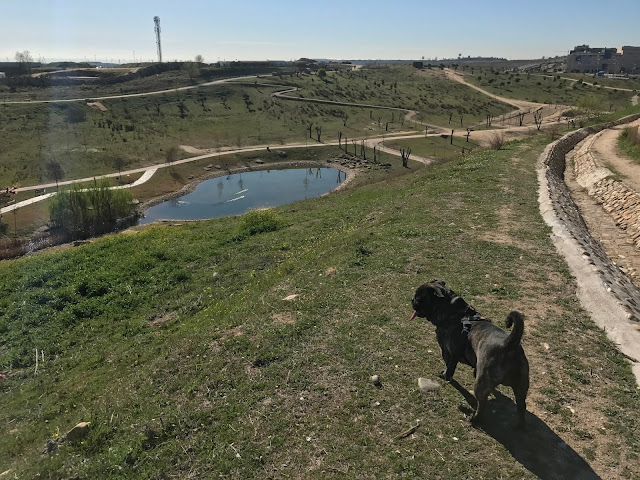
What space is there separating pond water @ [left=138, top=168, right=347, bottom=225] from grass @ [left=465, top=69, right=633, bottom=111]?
237 feet

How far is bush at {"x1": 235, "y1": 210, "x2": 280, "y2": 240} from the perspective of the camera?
23.9 m

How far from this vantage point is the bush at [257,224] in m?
23.9

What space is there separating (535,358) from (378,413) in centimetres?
358

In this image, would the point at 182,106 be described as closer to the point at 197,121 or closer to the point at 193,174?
the point at 197,121

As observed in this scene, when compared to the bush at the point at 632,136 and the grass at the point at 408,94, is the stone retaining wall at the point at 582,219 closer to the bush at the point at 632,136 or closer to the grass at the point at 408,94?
the bush at the point at 632,136

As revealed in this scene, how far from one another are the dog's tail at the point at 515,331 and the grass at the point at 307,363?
1.81 m

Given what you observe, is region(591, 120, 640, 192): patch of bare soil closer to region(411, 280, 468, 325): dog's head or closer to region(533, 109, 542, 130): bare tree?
region(411, 280, 468, 325): dog's head

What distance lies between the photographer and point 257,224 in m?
24.8

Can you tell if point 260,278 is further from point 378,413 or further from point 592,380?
point 592,380

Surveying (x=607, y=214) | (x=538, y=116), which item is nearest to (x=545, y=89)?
(x=538, y=116)

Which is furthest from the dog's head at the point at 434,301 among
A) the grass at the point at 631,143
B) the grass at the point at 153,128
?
the grass at the point at 153,128

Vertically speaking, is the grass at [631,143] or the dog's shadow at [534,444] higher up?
the grass at [631,143]

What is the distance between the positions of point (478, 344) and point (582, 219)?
54.2 feet

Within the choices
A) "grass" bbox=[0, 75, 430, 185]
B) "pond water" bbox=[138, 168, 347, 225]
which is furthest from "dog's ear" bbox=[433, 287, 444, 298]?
"grass" bbox=[0, 75, 430, 185]
